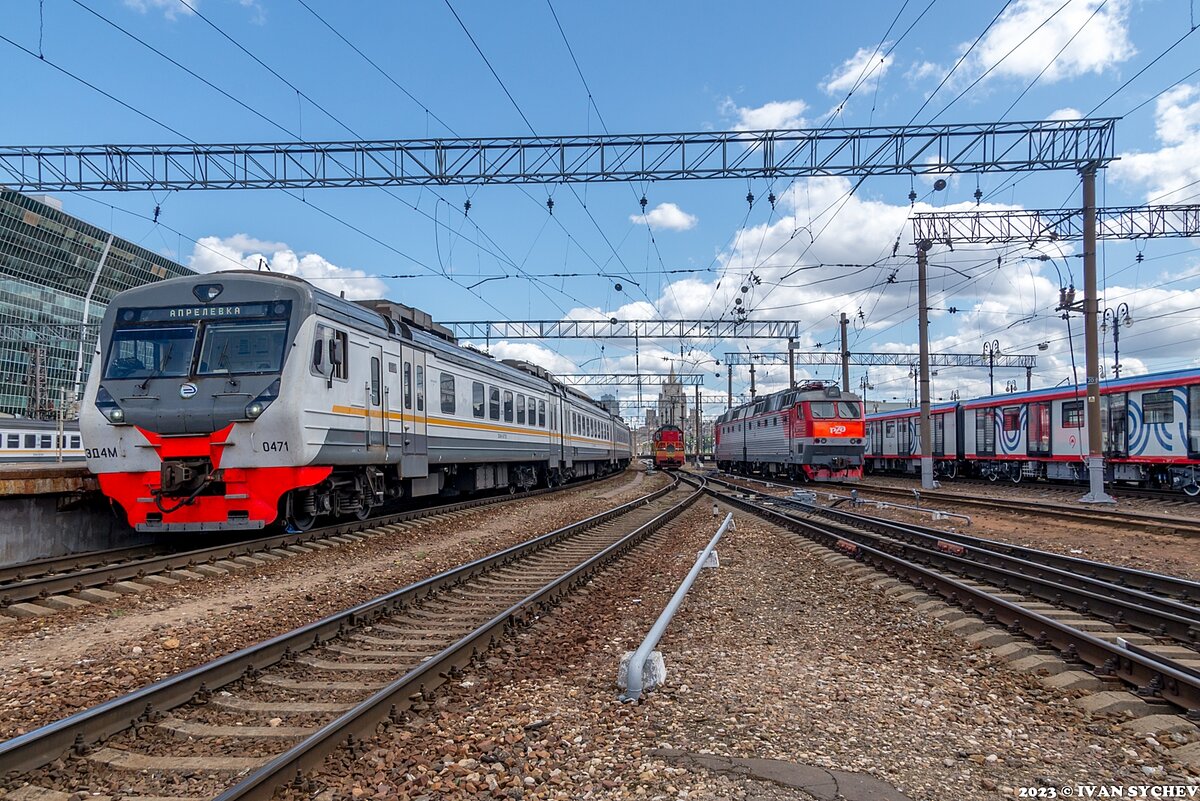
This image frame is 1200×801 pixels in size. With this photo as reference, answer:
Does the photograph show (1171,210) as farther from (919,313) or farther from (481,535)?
(481,535)

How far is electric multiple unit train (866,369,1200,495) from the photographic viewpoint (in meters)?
20.7

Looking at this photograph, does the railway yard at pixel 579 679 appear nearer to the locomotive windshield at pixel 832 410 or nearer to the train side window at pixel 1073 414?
the train side window at pixel 1073 414

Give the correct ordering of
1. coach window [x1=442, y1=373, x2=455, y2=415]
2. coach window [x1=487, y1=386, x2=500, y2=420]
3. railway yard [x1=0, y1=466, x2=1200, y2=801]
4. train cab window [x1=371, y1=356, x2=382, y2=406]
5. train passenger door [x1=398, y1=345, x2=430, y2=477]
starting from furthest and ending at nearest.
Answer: coach window [x1=487, y1=386, x2=500, y2=420] < coach window [x1=442, y1=373, x2=455, y2=415] < train passenger door [x1=398, y1=345, x2=430, y2=477] < train cab window [x1=371, y1=356, x2=382, y2=406] < railway yard [x1=0, y1=466, x2=1200, y2=801]

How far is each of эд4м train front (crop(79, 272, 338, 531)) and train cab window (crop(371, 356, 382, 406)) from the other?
2103 millimetres

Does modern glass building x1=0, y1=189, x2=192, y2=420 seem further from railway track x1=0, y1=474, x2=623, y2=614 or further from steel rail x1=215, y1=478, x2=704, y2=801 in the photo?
steel rail x1=215, y1=478, x2=704, y2=801

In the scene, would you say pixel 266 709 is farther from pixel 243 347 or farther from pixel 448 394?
pixel 448 394

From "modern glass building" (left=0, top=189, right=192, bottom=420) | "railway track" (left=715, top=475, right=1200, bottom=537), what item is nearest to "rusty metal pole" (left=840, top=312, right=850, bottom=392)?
"railway track" (left=715, top=475, right=1200, bottom=537)

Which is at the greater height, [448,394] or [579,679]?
[448,394]

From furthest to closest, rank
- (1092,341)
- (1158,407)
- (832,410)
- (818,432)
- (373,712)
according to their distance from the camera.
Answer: (832,410), (818,432), (1158,407), (1092,341), (373,712)

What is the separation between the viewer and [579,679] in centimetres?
541

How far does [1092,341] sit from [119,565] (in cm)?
1969

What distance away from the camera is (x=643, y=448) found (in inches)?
6216

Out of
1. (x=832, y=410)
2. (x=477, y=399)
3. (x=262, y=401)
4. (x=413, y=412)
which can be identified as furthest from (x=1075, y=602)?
(x=832, y=410)

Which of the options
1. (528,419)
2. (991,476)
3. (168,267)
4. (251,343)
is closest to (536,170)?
(528,419)
